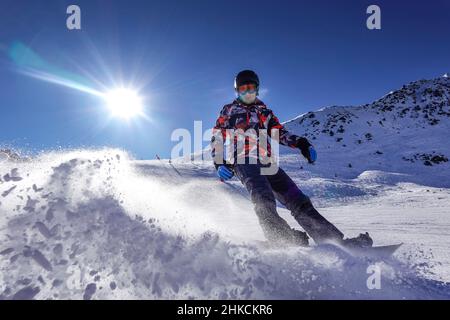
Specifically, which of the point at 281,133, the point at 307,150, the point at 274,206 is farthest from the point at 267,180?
the point at 281,133

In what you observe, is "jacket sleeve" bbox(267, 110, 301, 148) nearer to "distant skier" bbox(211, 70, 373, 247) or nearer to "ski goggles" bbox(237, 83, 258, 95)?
"distant skier" bbox(211, 70, 373, 247)

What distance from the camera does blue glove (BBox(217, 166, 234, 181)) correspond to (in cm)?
470

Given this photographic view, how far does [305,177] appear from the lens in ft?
66.7

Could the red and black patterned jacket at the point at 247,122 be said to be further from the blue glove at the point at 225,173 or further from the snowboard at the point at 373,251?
the snowboard at the point at 373,251

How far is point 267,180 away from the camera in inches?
174

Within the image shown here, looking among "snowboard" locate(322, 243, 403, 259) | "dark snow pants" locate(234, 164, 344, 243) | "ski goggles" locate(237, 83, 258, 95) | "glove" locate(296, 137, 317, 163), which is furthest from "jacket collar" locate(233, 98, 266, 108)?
"snowboard" locate(322, 243, 403, 259)

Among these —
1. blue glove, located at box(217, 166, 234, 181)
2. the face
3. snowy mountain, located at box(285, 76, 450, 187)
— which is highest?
snowy mountain, located at box(285, 76, 450, 187)

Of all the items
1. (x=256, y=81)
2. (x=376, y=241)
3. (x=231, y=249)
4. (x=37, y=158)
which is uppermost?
(x=256, y=81)

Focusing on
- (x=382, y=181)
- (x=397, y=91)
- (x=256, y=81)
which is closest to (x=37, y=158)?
(x=256, y=81)

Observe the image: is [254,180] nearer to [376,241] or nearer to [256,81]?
[256,81]

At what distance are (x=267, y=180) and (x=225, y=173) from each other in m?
0.61

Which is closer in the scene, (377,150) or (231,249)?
(231,249)

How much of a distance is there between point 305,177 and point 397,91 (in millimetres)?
42852

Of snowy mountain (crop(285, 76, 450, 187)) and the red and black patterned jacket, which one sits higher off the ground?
snowy mountain (crop(285, 76, 450, 187))
